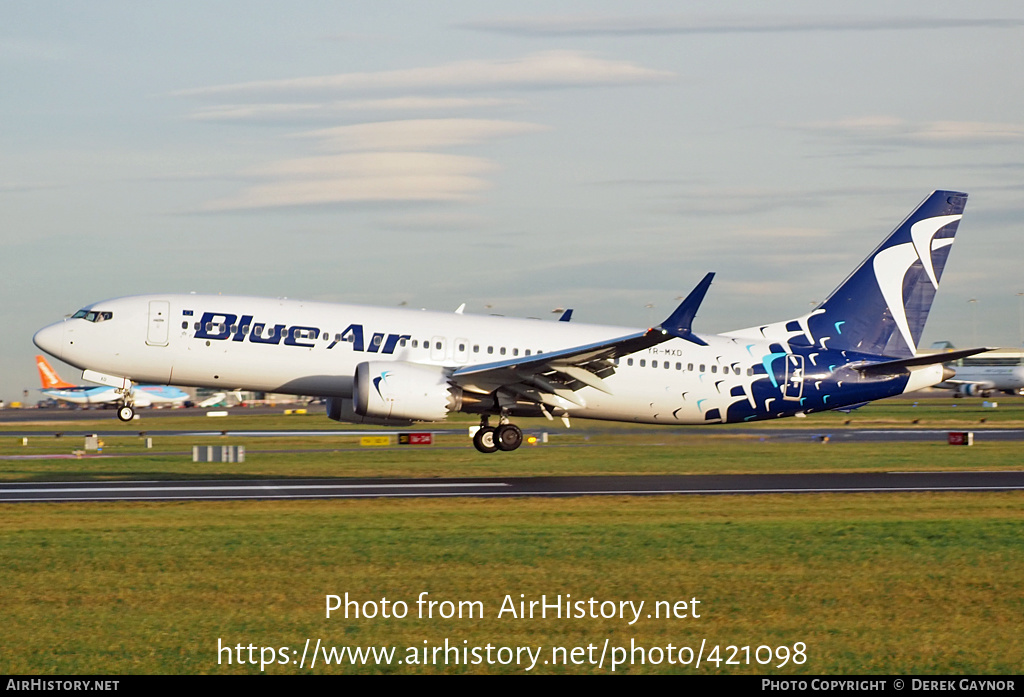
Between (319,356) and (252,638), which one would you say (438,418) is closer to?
(319,356)

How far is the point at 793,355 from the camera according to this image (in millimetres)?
39000

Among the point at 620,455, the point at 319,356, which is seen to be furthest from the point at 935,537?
the point at 620,455

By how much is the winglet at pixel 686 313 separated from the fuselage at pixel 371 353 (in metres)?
5.74

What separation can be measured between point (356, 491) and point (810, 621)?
1677 cm

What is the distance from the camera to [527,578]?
57.0 ft

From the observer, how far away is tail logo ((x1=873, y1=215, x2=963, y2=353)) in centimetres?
4062

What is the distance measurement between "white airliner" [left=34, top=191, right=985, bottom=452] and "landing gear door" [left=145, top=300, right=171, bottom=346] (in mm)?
30

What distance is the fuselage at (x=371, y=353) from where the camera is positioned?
114 feet

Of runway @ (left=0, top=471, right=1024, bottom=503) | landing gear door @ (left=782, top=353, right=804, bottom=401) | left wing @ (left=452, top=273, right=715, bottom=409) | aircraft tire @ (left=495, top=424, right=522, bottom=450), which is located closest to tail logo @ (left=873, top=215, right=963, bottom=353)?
landing gear door @ (left=782, top=353, right=804, bottom=401)

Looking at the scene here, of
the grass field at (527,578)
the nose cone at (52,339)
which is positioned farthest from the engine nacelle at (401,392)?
the nose cone at (52,339)

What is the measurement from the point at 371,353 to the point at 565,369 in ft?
19.4

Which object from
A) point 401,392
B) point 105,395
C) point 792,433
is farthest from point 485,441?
point 105,395

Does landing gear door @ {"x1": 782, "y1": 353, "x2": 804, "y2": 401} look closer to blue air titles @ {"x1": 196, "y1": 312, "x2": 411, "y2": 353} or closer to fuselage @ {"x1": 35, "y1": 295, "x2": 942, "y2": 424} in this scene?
fuselage @ {"x1": 35, "y1": 295, "x2": 942, "y2": 424}

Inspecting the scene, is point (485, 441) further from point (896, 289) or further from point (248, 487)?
point (896, 289)
